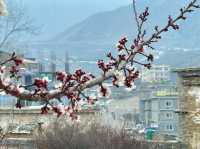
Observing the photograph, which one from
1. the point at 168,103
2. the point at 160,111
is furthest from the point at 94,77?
the point at 168,103

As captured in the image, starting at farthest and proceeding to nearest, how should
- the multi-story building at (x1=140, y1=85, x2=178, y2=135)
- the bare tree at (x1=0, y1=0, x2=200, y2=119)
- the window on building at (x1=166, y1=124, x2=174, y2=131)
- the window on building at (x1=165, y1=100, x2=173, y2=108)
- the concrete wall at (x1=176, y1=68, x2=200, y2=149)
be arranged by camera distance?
1. the window on building at (x1=165, y1=100, x2=173, y2=108)
2. the multi-story building at (x1=140, y1=85, x2=178, y2=135)
3. the window on building at (x1=166, y1=124, x2=174, y2=131)
4. the concrete wall at (x1=176, y1=68, x2=200, y2=149)
5. the bare tree at (x1=0, y1=0, x2=200, y2=119)

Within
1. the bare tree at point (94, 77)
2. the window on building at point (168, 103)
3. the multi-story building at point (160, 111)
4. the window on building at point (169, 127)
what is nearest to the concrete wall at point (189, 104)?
the bare tree at point (94, 77)

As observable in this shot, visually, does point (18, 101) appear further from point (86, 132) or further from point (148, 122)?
point (148, 122)

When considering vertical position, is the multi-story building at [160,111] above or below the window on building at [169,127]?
above

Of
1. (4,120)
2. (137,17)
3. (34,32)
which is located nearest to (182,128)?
(34,32)

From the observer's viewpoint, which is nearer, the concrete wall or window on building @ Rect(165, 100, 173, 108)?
the concrete wall

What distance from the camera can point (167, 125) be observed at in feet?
331

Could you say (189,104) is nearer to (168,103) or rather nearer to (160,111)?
(160,111)

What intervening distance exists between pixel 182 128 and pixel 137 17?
51.8 feet

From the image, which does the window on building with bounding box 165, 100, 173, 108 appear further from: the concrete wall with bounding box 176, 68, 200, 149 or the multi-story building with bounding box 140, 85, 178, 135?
the concrete wall with bounding box 176, 68, 200, 149

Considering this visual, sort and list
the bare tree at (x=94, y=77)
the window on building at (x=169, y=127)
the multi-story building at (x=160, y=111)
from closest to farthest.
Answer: the bare tree at (x=94, y=77) → the window on building at (x=169, y=127) → the multi-story building at (x=160, y=111)

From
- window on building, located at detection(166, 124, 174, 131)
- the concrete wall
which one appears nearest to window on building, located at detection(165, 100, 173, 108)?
window on building, located at detection(166, 124, 174, 131)

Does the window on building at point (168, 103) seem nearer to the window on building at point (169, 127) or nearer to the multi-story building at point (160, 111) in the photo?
the multi-story building at point (160, 111)

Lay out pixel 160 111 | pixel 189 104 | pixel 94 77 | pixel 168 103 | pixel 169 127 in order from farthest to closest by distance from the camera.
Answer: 1. pixel 168 103
2. pixel 160 111
3. pixel 169 127
4. pixel 189 104
5. pixel 94 77
